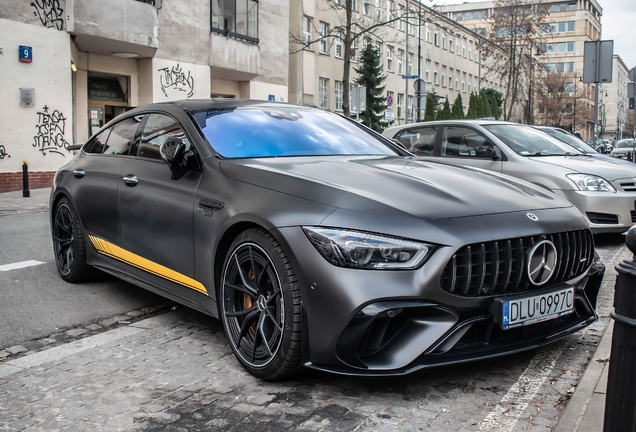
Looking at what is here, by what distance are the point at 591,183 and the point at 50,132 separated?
1437 centimetres

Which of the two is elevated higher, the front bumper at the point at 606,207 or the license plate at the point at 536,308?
the front bumper at the point at 606,207

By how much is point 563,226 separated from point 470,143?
568cm

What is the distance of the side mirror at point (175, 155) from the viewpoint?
13.8 ft

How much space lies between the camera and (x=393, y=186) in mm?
3572

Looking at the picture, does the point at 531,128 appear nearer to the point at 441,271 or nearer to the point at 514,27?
the point at 441,271

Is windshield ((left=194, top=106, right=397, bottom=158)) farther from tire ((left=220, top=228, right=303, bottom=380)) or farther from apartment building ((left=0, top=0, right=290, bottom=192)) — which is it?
apartment building ((left=0, top=0, right=290, bottom=192))

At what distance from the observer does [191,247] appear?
13.4 ft

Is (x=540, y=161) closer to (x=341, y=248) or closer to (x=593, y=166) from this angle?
(x=593, y=166)

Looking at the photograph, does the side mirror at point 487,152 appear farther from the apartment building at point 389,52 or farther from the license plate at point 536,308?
the apartment building at point 389,52

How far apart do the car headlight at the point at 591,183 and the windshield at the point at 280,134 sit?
12.5ft

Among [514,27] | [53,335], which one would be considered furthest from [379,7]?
[53,335]

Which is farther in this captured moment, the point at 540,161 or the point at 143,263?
the point at 540,161

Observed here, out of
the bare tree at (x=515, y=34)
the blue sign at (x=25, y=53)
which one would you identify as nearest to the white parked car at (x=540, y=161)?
the blue sign at (x=25, y=53)

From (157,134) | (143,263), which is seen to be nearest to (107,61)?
(157,134)
